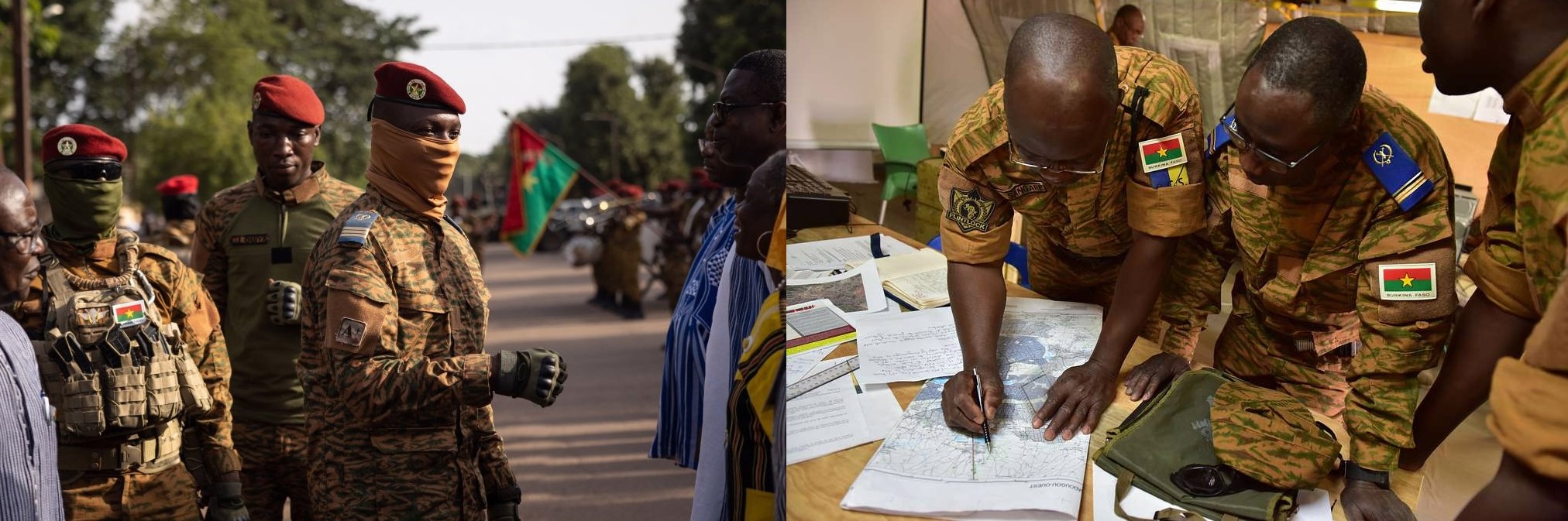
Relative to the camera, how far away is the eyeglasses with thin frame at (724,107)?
248 centimetres

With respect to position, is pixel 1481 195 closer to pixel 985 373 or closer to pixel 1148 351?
pixel 1148 351

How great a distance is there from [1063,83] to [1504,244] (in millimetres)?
566

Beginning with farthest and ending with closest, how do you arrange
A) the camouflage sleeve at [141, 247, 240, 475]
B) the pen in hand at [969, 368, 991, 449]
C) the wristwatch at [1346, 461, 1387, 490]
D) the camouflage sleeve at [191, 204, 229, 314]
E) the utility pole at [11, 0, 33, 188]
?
1. the utility pole at [11, 0, 33, 188]
2. the camouflage sleeve at [191, 204, 229, 314]
3. the camouflage sleeve at [141, 247, 240, 475]
4. the pen in hand at [969, 368, 991, 449]
5. the wristwatch at [1346, 461, 1387, 490]

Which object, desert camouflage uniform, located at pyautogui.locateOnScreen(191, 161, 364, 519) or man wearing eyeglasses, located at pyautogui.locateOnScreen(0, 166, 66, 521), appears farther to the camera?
desert camouflage uniform, located at pyautogui.locateOnScreen(191, 161, 364, 519)

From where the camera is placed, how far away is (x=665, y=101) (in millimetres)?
34188

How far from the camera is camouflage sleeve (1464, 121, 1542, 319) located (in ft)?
3.83

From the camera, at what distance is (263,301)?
3.11 m

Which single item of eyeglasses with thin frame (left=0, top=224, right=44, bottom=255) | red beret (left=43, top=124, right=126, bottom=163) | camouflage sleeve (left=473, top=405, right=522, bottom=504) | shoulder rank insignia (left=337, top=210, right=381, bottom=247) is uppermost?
red beret (left=43, top=124, right=126, bottom=163)

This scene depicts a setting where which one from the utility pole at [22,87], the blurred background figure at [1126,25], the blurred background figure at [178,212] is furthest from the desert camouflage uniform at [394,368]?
the utility pole at [22,87]

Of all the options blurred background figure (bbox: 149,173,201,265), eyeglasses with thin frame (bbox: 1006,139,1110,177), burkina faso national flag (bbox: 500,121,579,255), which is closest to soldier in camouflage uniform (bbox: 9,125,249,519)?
eyeglasses with thin frame (bbox: 1006,139,1110,177)

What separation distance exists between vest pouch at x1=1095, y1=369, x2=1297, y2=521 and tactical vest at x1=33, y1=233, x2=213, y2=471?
91.4 inches

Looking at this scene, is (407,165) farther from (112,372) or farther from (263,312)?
(263,312)

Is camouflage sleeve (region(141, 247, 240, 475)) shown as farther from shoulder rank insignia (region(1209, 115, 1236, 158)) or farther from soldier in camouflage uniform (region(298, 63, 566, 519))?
shoulder rank insignia (region(1209, 115, 1236, 158))

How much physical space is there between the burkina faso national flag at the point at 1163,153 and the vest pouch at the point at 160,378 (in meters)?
2.41
